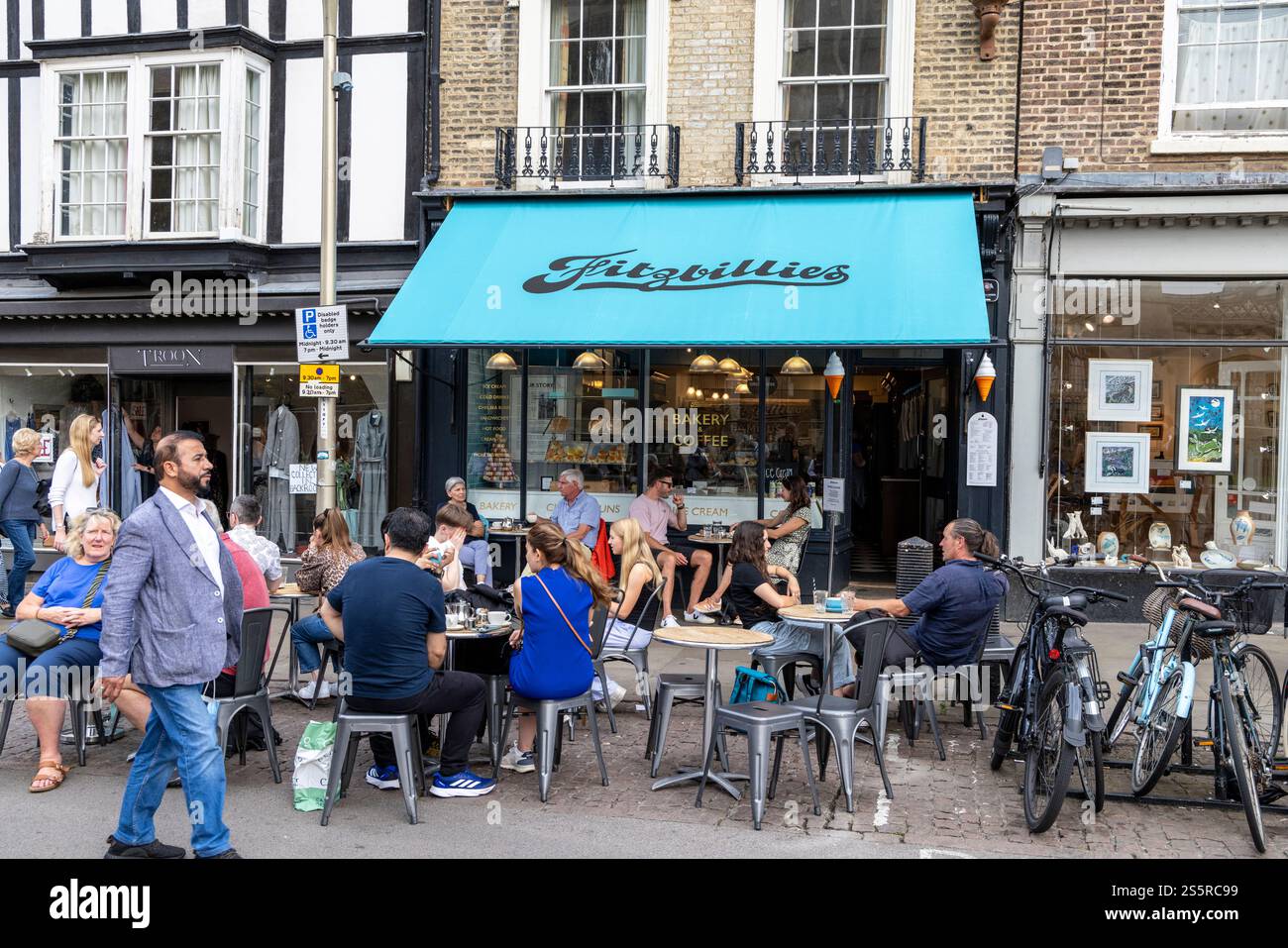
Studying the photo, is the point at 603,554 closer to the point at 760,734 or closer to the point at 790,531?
the point at 790,531

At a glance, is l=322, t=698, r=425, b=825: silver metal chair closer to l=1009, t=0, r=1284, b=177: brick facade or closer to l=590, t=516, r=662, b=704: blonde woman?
l=590, t=516, r=662, b=704: blonde woman

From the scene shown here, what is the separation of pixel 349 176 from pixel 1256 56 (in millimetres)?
10009

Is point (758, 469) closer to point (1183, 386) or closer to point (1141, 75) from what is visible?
point (1183, 386)

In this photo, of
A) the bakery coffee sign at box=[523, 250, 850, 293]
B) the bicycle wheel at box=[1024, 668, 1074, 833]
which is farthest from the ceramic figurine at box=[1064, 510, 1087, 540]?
the bicycle wheel at box=[1024, 668, 1074, 833]

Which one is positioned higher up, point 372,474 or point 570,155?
point 570,155

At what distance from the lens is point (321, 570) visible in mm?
7805

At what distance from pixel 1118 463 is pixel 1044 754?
662 centimetres

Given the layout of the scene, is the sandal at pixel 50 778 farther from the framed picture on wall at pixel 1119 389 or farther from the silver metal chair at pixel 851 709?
the framed picture on wall at pixel 1119 389

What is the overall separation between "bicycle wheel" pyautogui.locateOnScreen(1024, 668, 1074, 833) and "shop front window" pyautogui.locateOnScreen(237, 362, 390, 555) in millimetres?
8935

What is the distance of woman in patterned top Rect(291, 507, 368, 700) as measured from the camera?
7797 mm

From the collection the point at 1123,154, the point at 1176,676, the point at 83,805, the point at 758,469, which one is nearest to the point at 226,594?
the point at 83,805

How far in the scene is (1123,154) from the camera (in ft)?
36.8

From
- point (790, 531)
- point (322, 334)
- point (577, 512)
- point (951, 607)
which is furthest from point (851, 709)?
point (322, 334)
